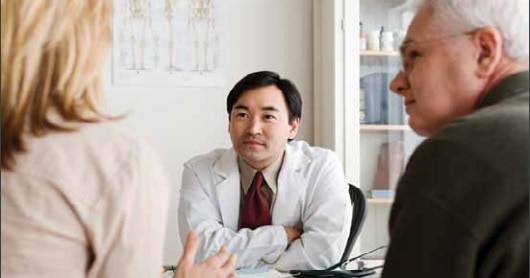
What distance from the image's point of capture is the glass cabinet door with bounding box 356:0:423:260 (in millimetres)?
1889

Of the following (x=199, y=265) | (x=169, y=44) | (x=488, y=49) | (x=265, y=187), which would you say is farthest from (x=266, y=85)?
(x=488, y=49)

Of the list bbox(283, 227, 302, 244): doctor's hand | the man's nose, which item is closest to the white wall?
bbox(283, 227, 302, 244): doctor's hand

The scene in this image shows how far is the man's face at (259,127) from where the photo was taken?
121 centimetres

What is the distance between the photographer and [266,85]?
125 cm

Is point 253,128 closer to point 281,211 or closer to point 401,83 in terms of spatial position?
point 281,211

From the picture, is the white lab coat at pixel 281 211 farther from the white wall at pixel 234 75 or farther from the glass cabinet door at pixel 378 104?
the glass cabinet door at pixel 378 104

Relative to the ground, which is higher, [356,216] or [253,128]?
[253,128]

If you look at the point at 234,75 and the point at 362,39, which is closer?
the point at 234,75

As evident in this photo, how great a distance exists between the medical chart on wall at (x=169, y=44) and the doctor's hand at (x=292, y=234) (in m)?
0.58

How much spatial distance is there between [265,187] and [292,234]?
0.39 ft

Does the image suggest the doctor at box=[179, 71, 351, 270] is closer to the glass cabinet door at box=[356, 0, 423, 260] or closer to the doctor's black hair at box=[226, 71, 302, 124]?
the doctor's black hair at box=[226, 71, 302, 124]

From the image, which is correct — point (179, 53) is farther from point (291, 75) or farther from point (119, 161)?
point (119, 161)

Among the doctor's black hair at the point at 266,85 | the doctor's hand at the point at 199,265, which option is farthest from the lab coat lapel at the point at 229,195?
the doctor's hand at the point at 199,265

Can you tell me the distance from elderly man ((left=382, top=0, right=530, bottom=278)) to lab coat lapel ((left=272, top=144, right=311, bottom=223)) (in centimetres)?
71
